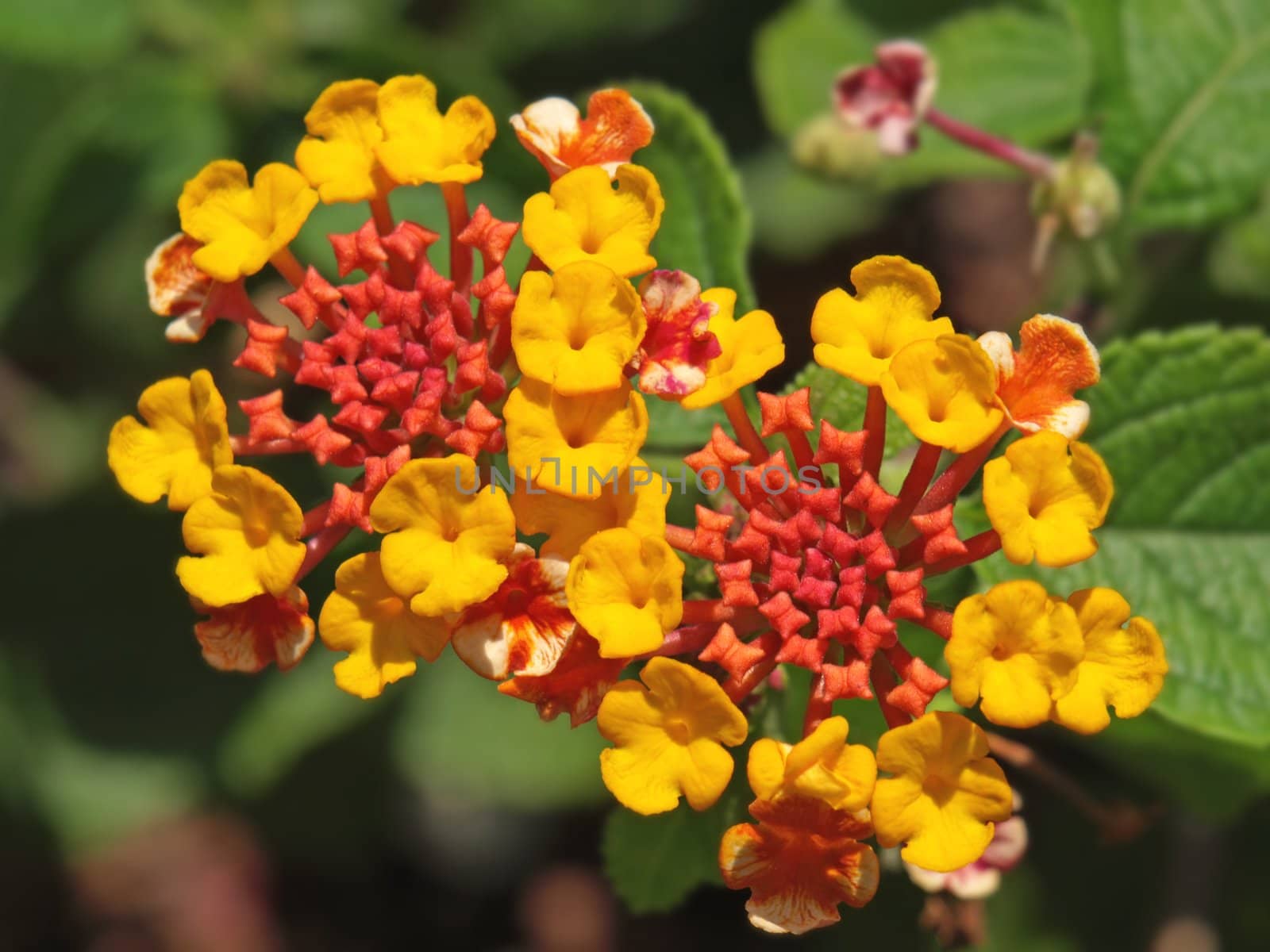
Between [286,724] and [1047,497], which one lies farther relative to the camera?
[286,724]

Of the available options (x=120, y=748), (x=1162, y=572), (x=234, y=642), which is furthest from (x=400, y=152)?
(x=120, y=748)

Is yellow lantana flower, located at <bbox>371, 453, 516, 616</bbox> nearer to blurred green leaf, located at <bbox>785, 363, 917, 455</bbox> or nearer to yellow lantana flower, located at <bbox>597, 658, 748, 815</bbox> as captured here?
yellow lantana flower, located at <bbox>597, 658, 748, 815</bbox>

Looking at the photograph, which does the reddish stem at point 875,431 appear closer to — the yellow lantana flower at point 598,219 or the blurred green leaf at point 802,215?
the yellow lantana flower at point 598,219

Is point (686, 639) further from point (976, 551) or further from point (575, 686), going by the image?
point (976, 551)

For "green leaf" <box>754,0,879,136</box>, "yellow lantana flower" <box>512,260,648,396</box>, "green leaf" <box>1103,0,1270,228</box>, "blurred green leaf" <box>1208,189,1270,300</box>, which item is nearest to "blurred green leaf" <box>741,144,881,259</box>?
"green leaf" <box>754,0,879,136</box>

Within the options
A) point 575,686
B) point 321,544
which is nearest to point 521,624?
point 575,686

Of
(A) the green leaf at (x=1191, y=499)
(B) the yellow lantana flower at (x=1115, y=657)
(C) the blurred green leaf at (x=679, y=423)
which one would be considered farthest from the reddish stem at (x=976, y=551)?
(C) the blurred green leaf at (x=679, y=423)
